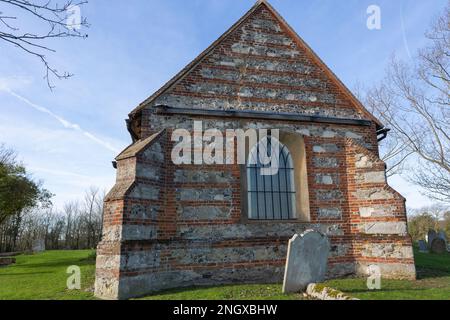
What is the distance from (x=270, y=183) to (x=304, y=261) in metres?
3.21

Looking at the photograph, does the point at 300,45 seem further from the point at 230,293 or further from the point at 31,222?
the point at 31,222

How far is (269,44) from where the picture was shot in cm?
1076

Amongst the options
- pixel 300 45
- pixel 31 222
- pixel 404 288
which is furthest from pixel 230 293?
pixel 31 222

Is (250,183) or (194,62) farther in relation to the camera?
(194,62)

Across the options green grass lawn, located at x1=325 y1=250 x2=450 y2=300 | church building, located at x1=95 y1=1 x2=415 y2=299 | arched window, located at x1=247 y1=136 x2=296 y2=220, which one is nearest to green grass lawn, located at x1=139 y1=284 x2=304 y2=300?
church building, located at x1=95 y1=1 x2=415 y2=299

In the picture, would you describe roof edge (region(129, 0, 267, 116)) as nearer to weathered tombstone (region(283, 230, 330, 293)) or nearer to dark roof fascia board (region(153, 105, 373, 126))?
dark roof fascia board (region(153, 105, 373, 126))

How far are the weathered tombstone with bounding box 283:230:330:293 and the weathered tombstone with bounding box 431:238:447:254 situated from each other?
50.5 feet

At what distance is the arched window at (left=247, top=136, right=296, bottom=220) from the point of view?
9.55m

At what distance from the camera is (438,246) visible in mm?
18719

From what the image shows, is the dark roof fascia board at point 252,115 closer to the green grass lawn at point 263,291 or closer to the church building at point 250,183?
the church building at point 250,183

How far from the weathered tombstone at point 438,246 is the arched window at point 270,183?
14.0 metres

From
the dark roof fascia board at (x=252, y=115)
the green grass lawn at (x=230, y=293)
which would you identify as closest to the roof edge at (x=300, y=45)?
the dark roof fascia board at (x=252, y=115)

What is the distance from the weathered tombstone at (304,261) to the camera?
679cm
